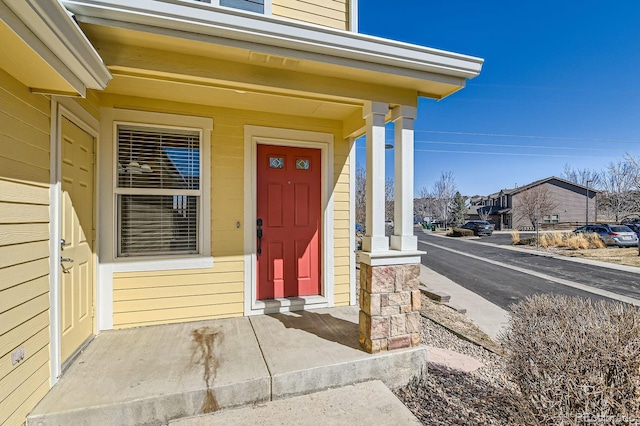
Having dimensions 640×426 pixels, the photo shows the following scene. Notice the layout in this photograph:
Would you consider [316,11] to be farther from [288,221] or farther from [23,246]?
[23,246]

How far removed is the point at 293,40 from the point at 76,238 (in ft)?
7.82

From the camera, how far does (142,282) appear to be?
2945 millimetres

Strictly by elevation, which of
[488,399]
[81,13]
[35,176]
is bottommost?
[488,399]

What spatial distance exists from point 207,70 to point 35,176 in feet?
4.37

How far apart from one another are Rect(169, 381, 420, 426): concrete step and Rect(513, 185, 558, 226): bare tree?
103 ft

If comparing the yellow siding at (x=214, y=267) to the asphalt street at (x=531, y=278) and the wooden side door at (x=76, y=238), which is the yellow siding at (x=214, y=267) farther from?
the asphalt street at (x=531, y=278)

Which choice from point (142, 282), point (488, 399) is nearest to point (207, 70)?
point (142, 282)

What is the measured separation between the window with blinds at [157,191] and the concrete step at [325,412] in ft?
5.80

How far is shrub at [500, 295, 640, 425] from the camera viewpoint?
5.13ft

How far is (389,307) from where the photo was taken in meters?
2.48

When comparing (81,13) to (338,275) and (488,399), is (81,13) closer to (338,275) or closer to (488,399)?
(338,275)

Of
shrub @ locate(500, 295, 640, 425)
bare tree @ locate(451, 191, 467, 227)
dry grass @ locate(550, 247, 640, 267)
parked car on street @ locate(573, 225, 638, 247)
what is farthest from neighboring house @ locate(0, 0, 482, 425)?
bare tree @ locate(451, 191, 467, 227)

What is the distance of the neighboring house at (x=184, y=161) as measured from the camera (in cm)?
168

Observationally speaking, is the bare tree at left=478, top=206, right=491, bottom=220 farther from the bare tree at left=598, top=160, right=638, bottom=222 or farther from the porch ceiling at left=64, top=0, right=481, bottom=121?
the porch ceiling at left=64, top=0, right=481, bottom=121
